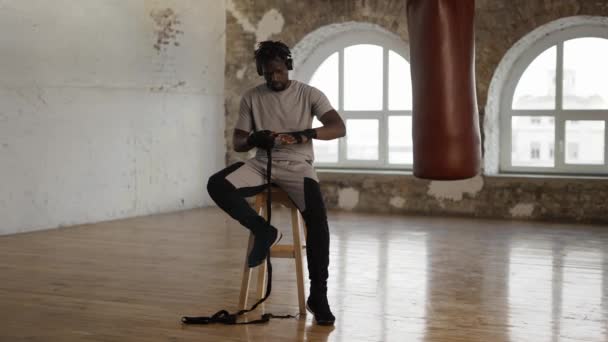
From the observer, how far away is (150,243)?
673 centimetres

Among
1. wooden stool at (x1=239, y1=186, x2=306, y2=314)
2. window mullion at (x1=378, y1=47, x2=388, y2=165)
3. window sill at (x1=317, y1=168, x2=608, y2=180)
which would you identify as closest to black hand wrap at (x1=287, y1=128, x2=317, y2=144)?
wooden stool at (x1=239, y1=186, x2=306, y2=314)

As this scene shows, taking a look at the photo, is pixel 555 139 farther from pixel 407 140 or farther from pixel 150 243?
pixel 150 243

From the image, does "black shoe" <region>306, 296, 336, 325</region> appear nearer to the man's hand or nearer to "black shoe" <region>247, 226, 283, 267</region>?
"black shoe" <region>247, 226, 283, 267</region>

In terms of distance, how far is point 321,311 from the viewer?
405 centimetres

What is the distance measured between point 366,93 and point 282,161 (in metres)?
5.72

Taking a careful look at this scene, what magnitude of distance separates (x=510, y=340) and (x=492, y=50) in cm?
525

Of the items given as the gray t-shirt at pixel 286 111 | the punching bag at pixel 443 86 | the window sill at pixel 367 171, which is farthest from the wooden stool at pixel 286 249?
the window sill at pixel 367 171

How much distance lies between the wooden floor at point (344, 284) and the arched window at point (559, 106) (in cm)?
124

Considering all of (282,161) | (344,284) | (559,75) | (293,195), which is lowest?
(344,284)

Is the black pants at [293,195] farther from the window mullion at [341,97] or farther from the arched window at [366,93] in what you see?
the window mullion at [341,97]

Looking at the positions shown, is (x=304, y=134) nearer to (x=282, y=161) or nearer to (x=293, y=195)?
(x=282, y=161)

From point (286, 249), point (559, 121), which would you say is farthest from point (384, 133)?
point (286, 249)

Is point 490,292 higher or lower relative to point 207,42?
lower

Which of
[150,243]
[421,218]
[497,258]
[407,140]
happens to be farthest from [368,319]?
[407,140]
